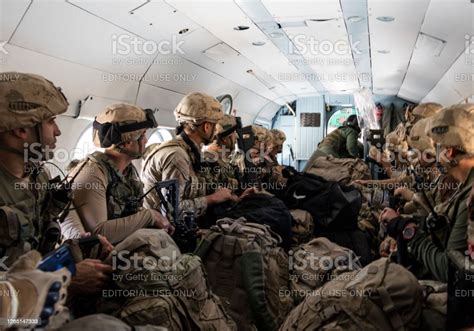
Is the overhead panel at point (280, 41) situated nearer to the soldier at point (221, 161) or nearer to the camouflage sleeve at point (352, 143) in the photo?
the soldier at point (221, 161)

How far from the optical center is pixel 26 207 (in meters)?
2.32

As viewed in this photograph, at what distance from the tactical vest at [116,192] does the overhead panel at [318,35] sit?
236 cm

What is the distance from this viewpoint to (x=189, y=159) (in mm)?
4016

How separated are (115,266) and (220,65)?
16.6ft

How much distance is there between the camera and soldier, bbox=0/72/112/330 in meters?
2.16

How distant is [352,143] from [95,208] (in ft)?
19.3

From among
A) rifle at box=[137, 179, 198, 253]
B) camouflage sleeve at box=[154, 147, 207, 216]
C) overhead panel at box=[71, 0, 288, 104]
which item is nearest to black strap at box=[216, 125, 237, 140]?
overhead panel at box=[71, 0, 288, 104]

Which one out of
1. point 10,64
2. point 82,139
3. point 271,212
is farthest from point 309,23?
point 10,64

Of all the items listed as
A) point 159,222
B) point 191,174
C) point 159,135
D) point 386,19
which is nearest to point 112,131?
point 159,222

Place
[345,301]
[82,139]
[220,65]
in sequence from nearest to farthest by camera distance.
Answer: [345,301] → [82,139] → [220,65]

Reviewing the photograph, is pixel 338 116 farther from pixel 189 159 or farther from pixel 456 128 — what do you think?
pixel 456 128

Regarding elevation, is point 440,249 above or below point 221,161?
below

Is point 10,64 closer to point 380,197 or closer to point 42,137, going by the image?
point 42,137

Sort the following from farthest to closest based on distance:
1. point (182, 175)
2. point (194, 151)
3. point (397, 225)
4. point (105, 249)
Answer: point (194, 151) → point (182, 175) → point (397, 225) → point (105, 249)
